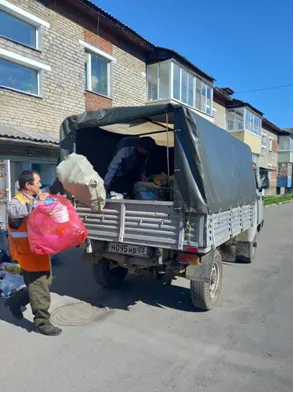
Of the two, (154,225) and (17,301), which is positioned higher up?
(154,225)

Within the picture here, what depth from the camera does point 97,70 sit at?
13.7m

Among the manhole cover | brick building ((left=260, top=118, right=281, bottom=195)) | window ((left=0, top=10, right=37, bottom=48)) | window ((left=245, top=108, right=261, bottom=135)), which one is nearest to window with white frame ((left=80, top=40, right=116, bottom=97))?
window ((left=0, top=10, right=37, bottom=48))

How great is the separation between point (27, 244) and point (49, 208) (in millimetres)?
530

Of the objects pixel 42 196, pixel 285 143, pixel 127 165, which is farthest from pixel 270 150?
pixel 42 196

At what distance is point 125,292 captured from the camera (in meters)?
5.14

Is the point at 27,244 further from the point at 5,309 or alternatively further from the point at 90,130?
the point at 90,130

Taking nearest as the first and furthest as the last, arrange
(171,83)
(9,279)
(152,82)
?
(9,279), (171,83), (152,82)

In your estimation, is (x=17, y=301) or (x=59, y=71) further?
(x=59, y=71)

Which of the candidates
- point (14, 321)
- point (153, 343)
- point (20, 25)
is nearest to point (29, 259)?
point (14, 321)

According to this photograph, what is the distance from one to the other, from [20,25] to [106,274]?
30.8ft

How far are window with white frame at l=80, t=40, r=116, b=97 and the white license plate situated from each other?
10.2 metres

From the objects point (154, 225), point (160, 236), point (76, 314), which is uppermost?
point (154, 225)

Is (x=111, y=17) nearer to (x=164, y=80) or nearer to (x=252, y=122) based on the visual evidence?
(x=164, y=80)

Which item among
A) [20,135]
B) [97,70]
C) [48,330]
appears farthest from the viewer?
[97,70]
